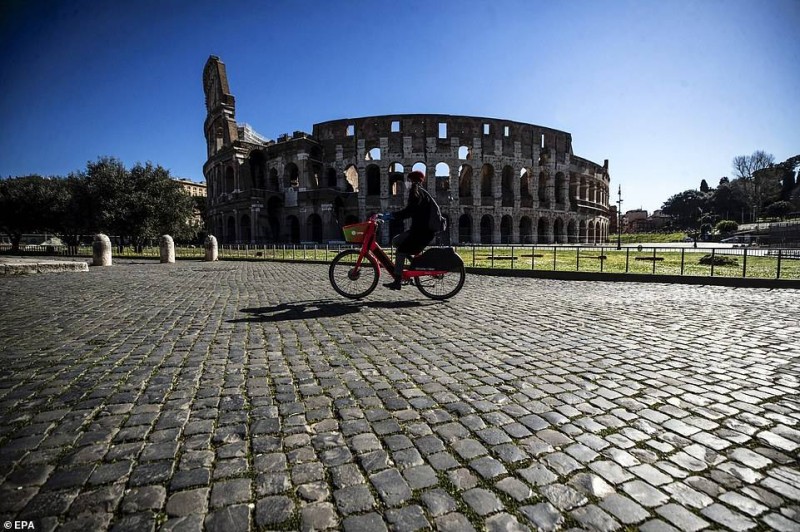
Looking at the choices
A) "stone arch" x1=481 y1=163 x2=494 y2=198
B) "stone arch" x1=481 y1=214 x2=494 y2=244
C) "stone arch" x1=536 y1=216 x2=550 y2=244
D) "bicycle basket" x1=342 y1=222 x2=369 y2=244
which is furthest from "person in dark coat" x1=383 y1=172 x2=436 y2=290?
"stone arch" x1=536 y1=216 x2=550 y2=244

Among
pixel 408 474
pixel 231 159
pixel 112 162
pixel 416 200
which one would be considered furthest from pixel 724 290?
pixel 231 159

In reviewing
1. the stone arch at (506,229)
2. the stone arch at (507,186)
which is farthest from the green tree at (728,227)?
the stone arch at (507,186)

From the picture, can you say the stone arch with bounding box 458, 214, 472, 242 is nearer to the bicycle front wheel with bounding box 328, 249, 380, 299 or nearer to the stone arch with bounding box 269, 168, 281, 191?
the stone arch with bounding box 269, 168, 281, 191

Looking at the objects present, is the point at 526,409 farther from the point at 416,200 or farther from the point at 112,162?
the point at 112,162

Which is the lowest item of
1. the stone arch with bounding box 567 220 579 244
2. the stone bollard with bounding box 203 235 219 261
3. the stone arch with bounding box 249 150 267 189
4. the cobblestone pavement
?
the cobblestone pavement

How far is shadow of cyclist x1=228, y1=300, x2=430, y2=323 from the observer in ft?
16.4

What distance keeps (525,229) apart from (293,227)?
94.1 ft

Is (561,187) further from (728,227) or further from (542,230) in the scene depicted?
(728,227)

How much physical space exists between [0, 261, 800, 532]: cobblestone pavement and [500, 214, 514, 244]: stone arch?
3890 cm

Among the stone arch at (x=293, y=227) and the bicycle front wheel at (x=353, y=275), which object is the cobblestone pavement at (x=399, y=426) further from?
the stone arch at (x=293, y=227)

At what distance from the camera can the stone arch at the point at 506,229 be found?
4203 cm

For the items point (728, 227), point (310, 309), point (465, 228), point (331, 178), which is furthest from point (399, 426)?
point (728, 227)

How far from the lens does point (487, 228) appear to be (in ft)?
138

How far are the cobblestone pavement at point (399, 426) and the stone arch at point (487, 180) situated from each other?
38956mm
